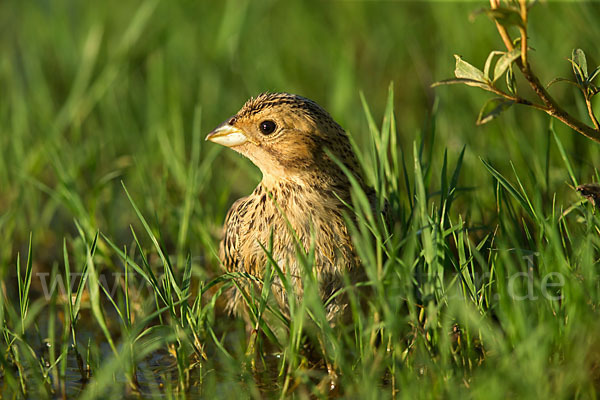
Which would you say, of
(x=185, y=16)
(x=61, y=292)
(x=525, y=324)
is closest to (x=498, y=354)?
(x=525, y=324)

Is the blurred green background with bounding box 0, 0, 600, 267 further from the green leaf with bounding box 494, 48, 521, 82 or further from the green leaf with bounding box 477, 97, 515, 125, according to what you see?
the green leaf with bounding box 494, 48, 521, 82

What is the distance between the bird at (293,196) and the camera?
3602 millimetres

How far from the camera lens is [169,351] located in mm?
3723

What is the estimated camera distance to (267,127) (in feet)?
12.7

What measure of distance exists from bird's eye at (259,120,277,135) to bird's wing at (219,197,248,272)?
0.40 metres

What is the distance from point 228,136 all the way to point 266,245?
0.61 metres

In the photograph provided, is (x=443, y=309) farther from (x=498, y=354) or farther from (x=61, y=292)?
(x=61, y=292)

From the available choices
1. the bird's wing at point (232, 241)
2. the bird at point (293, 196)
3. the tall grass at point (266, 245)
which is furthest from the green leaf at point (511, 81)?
the bird's wing at point (232, 241)

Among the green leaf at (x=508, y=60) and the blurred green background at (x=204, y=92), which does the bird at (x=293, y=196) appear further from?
the green leaf at (x=508, y=60)

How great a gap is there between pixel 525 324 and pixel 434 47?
4.08 metres

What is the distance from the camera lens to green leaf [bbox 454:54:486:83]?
324 cm

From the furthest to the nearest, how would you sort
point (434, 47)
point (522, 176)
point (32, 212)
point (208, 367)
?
point (434, 47), point (32, 212), point (522, 176), point (208, 367)

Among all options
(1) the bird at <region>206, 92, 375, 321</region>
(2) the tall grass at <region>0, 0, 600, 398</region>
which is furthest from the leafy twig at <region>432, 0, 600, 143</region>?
(1) the bird at <region>206, 92, 375, 321</region>

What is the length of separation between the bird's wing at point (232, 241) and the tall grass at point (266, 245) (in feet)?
0.69
